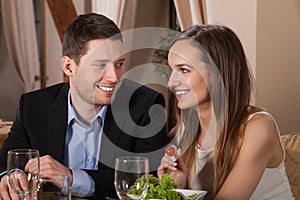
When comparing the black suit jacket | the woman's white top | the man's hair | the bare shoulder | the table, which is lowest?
the table

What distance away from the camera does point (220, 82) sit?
2150 mm

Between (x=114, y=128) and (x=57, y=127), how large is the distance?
0.23 meters

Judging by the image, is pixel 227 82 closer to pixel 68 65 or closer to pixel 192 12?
pixel 68 65

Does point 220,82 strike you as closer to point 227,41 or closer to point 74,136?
point 227,41

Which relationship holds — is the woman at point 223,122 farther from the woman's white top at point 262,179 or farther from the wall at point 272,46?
the wall at point 272,46

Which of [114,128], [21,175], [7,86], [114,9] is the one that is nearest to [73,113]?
[114,128]

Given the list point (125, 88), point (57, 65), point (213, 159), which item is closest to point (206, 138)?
point (213, 159)

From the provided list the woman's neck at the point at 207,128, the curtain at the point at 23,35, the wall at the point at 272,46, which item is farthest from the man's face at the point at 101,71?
the curtain at the point at 23,35

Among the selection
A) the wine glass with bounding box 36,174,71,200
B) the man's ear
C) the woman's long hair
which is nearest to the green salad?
the wine glass with bounding box 36,174,71,200

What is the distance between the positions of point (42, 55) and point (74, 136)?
4878 mm

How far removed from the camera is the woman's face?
213cm

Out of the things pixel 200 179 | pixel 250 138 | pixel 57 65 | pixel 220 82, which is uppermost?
pixel 220 82

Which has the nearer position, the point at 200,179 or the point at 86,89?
the point at 200,179

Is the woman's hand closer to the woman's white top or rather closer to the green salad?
the woman's white top
